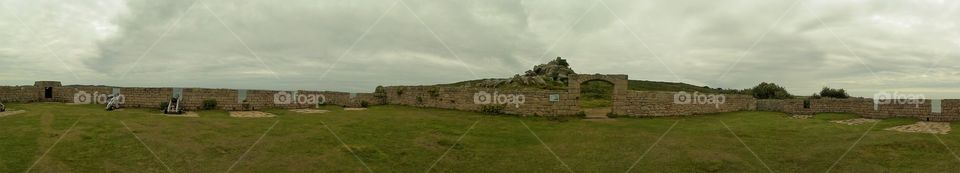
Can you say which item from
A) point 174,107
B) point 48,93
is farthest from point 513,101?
point 48,93

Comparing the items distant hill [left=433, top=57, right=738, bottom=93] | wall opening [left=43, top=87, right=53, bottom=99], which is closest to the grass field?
wall opening [left=43, top=87, right=53, bottom=99]

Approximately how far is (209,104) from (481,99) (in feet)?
32.1

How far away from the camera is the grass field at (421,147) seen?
8.03m

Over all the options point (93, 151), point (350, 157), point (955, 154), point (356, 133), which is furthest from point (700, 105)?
point (93, 151)

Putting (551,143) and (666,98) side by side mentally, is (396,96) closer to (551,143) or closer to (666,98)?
(666,98)

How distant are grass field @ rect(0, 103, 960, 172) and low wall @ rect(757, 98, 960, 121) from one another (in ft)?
11.9

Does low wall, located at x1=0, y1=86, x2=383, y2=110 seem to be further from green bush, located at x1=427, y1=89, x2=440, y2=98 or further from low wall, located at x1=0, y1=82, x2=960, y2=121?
green bush, located at x1=427, y1=89, x2=440, y2=98

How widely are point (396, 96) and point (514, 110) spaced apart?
802cm

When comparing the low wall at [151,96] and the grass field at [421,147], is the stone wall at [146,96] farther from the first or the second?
the grass field at [421,147]

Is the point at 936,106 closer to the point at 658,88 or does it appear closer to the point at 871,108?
the point at 871,108

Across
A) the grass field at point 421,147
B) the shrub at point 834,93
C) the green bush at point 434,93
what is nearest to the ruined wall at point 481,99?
the green bush at point 434,93

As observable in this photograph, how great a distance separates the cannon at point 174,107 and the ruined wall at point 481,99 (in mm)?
9798

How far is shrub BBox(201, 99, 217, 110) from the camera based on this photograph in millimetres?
16406

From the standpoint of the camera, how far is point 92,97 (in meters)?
17.2
